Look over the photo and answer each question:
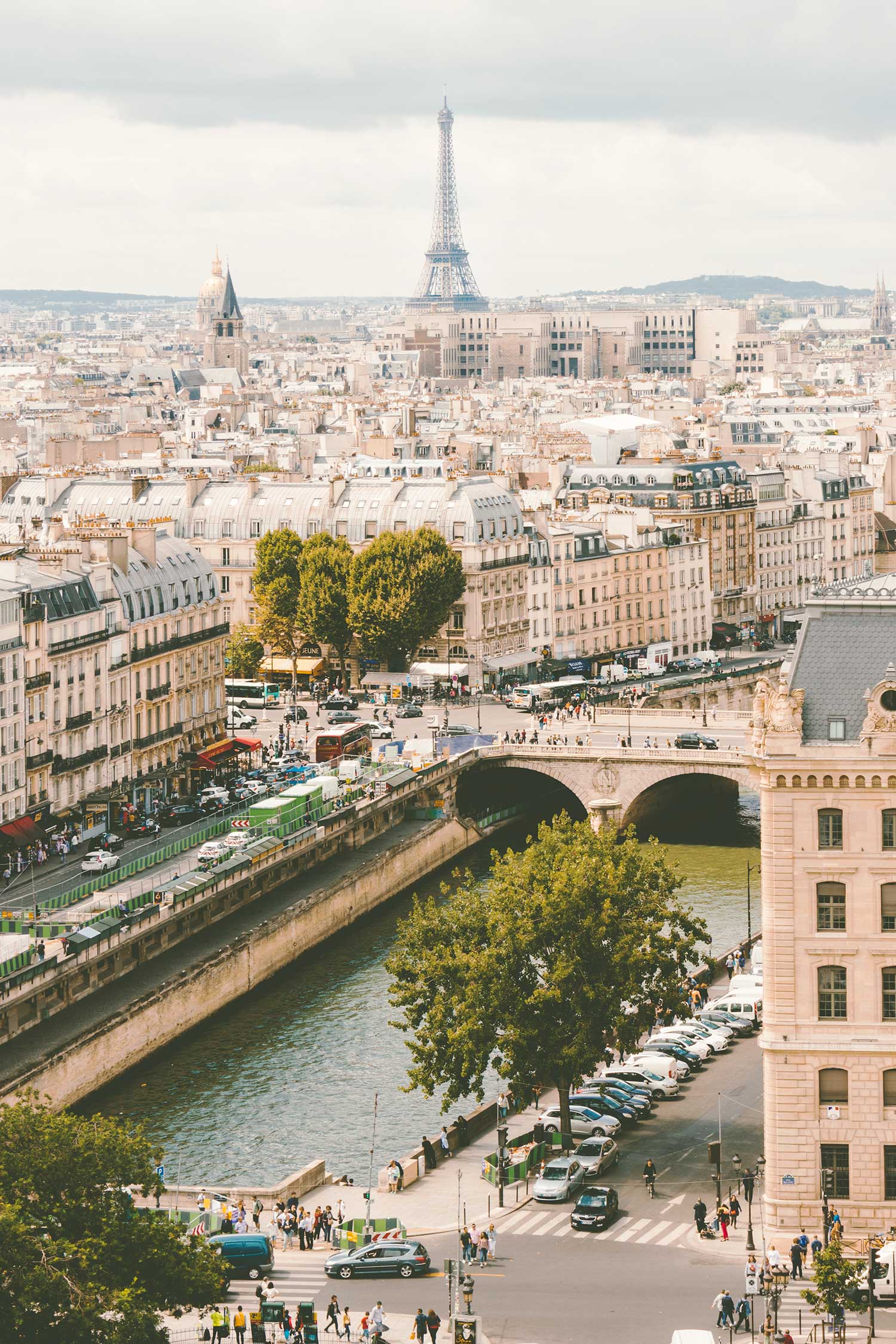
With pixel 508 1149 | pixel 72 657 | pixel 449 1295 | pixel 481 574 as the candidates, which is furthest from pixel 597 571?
pixel 449 1295

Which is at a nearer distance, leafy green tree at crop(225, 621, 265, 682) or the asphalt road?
the asphalt road

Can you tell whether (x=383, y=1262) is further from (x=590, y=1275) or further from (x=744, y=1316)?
(x=744, y=1316)

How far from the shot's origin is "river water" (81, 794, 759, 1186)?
5775 cm

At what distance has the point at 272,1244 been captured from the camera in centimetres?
4762

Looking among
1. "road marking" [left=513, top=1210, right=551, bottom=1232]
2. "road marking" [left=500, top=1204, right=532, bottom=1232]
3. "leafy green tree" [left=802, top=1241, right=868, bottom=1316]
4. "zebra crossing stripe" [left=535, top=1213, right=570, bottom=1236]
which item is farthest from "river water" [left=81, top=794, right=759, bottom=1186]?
"leafy green tree" [left=802, top=1241, right=868, bottom=1316]

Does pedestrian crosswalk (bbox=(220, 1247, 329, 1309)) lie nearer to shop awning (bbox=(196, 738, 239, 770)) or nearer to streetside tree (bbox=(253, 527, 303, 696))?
shop awning (bbox=(196, 738, 239, 770))

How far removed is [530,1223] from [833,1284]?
9011mm

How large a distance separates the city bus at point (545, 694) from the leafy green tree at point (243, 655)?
11862 mm

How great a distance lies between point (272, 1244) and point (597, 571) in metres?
82.1

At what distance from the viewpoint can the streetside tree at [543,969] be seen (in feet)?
174

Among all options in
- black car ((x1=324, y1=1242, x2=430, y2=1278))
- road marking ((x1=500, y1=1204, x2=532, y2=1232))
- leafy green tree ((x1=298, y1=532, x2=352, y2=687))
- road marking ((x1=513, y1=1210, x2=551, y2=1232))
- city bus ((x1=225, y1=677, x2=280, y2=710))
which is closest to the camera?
black car ((x1=324, y1=1242, x2=430, y2=1278))

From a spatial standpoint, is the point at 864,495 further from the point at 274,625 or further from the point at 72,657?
the point at 72,657

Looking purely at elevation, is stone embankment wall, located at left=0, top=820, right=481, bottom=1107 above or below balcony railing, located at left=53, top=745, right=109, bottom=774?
below

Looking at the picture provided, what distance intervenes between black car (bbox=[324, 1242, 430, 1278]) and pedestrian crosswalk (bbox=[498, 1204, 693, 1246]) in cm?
223
